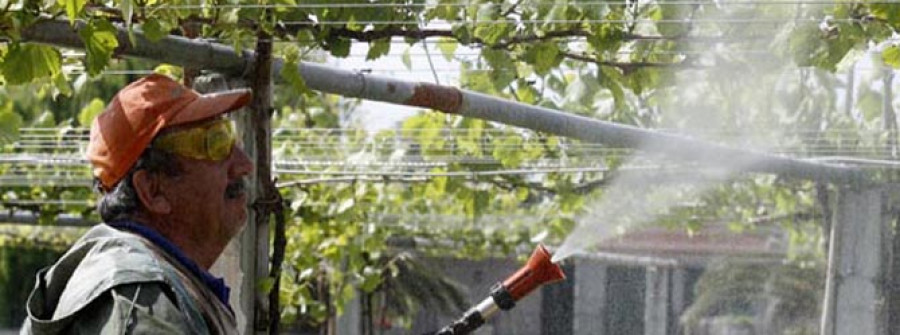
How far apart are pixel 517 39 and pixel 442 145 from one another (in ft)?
12.0

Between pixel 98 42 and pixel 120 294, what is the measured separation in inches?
44.2

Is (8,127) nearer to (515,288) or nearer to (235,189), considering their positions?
(515,288)

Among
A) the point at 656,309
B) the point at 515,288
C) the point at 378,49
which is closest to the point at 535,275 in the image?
the point at 515,288

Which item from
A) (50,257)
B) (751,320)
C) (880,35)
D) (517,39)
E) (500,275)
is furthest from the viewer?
(50,257)

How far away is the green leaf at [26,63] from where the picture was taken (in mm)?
3553

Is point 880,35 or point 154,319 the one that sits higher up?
point 880,35

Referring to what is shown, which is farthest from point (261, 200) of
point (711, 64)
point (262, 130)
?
point (711, 64)

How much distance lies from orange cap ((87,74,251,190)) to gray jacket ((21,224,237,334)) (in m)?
0.13

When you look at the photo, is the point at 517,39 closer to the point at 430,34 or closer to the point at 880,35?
the point at 430,34

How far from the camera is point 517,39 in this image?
421 cm

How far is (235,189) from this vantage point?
9.26 ft

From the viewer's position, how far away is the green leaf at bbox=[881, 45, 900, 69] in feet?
12.9

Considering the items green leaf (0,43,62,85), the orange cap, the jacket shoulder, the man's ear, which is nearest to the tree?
green leaf (0,43,62,85)

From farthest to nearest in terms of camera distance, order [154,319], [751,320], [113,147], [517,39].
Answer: [751,320] < [517,39] < [113,147] < [154,319]
